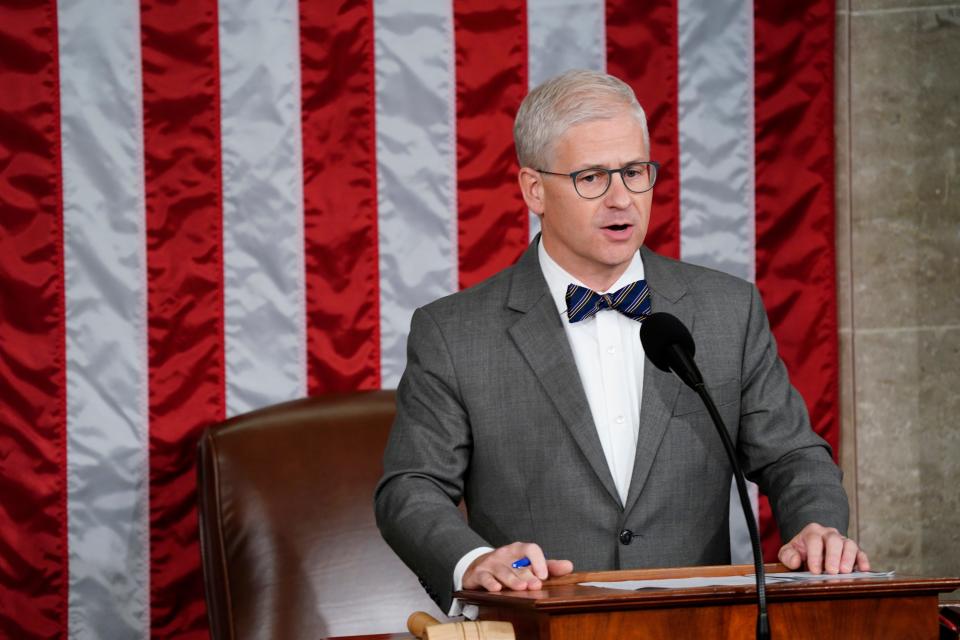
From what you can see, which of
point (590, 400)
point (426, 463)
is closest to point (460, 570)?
point (426, 463)

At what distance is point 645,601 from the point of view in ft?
4.43

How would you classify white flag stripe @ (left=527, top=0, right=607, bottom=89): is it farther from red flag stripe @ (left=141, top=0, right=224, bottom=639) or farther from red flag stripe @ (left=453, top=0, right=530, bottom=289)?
red flag stripe @ (left=141, top=0, right=224, bottom=639)

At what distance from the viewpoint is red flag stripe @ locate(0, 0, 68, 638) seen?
317 centimetres

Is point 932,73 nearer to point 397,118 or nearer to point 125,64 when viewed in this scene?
point 397,118

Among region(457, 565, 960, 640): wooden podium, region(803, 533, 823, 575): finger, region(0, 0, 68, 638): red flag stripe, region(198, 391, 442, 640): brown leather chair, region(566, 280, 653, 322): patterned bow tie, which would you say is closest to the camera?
region(457, 565, 960, 640): wooden podium

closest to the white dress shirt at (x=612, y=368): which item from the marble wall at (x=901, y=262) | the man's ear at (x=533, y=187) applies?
the man's ear at (x=533, y=187)

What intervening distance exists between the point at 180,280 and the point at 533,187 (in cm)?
134

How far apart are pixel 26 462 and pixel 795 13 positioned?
243 cm

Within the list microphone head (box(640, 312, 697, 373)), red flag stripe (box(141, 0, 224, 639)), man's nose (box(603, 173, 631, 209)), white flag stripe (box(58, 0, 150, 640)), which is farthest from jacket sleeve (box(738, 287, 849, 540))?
white flag stripe (box(58, 0, 150, 640))


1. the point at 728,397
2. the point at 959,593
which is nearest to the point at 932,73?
the point at 959,593

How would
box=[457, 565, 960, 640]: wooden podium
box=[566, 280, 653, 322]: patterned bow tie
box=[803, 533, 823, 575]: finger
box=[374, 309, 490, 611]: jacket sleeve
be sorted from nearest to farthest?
box=[457, 565, 960, 640]: wooden podium
box=[803, 533, 823, 575]: finger
box=[374, 309, 490, 611]: jacket sleeve
box=[566, 280, 653, 322]: patterned bow tie

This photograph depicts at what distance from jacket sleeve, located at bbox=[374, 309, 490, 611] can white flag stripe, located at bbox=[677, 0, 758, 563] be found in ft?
4.42

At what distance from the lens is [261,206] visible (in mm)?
3277

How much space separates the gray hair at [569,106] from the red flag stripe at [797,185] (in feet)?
4.42
